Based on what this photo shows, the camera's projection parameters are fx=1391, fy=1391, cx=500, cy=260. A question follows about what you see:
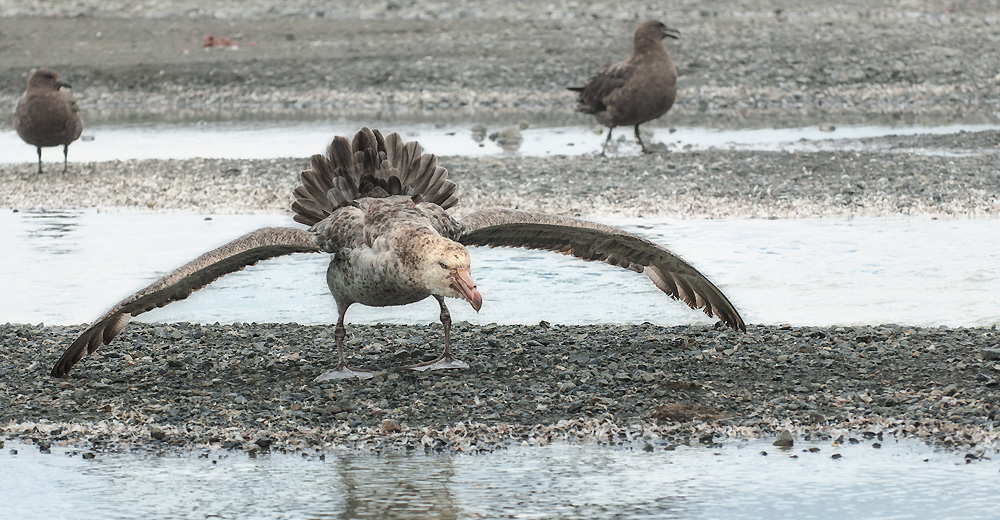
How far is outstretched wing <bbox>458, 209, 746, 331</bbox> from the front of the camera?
30.2ft

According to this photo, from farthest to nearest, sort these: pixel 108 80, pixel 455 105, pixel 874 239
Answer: pixel 108 80 < pixel 455 105 < pixel 874 239

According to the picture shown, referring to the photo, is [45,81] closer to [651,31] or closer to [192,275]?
[651,31]

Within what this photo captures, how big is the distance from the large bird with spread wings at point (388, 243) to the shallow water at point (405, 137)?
41.3 feet

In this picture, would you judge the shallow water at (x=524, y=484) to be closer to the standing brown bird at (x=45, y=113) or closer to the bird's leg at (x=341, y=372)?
the bird's leg at (x=341, y=372)

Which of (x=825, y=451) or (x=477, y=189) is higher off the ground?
(x=477, y=189)

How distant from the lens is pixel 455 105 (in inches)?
1208

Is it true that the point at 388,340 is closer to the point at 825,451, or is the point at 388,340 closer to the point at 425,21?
the point at 825,451

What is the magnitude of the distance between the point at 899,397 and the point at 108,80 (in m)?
28.7

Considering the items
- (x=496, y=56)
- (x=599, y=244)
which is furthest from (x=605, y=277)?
(x=496, y=56)

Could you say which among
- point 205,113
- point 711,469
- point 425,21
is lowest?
point 711,469

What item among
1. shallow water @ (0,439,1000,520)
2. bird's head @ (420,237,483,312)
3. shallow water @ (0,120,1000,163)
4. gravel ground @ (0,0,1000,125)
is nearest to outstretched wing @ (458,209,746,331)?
bird's head @ (420,237,483,312)

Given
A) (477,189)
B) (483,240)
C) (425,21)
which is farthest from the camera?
(425,21)

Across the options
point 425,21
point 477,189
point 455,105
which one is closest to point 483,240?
point 477,189

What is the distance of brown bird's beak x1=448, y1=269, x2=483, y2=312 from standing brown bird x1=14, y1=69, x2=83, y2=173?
14.3m
